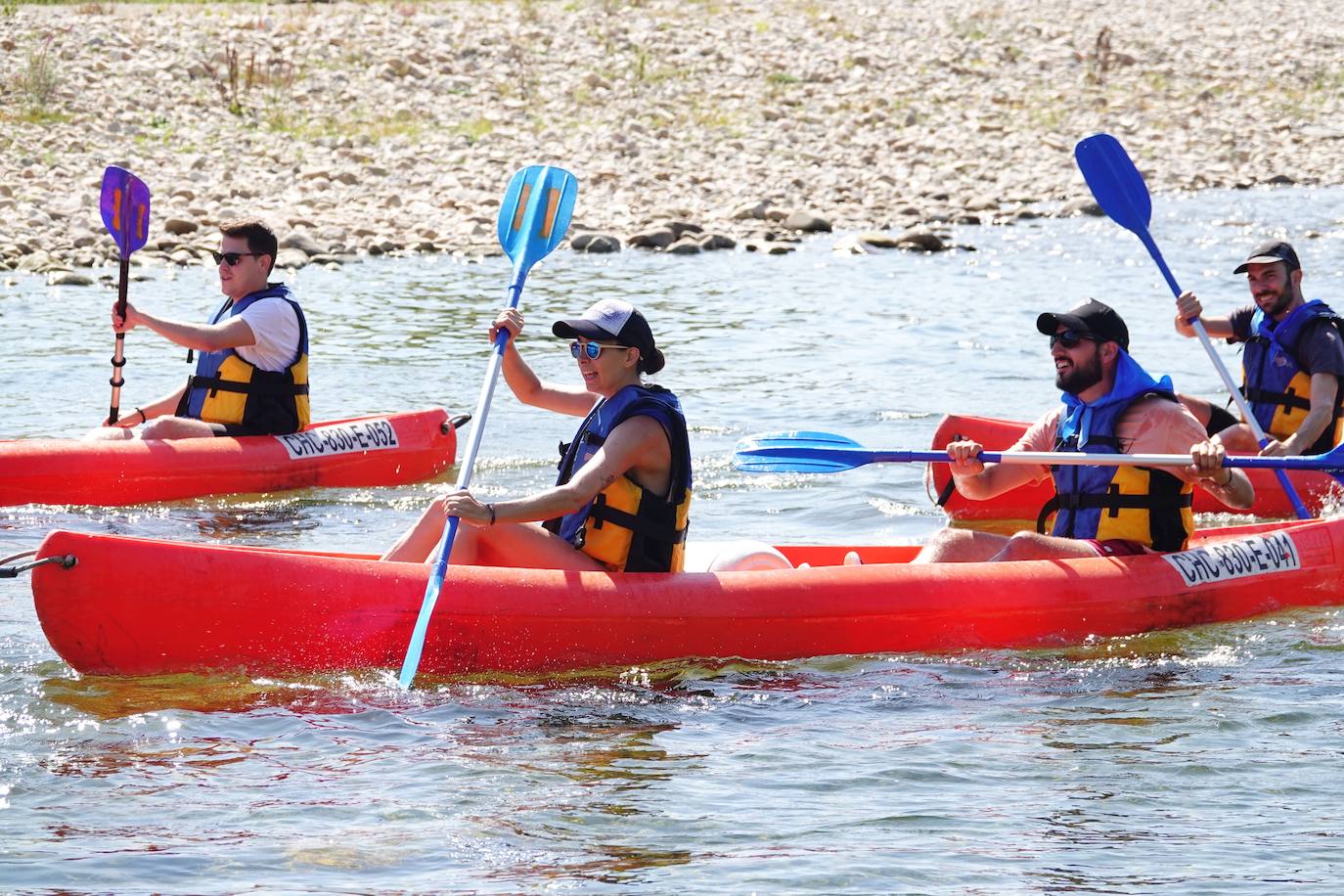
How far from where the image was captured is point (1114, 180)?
7375 millimetres

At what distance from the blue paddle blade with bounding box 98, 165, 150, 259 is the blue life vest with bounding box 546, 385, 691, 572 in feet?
12.1

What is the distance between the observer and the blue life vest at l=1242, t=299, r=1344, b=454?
698 centimetres

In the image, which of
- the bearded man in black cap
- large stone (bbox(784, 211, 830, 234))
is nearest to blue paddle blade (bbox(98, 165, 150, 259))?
the bearded man in black cap

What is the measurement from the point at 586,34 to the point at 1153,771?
16.7m

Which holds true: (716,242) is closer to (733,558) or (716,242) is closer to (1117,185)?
(1117,185)

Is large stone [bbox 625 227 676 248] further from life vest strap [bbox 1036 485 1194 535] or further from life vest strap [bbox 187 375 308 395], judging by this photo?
life vest strap [bbox 1036 485 1194 535]

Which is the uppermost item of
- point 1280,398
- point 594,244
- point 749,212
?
point 749,212

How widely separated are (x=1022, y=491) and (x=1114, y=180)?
1312 mm

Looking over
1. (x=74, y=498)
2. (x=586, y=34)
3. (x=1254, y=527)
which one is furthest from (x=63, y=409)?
(x=586, y=34)

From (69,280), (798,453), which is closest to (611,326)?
(798,453)

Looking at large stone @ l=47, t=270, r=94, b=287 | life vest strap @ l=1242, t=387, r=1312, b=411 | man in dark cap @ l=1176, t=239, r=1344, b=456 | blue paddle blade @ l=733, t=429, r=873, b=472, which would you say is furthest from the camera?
Result: large stone @ l=47, t=270, r=94, b=287

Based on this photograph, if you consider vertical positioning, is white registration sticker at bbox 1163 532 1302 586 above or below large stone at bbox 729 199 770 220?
below

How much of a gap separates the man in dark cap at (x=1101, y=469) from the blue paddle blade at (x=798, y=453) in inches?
15.3

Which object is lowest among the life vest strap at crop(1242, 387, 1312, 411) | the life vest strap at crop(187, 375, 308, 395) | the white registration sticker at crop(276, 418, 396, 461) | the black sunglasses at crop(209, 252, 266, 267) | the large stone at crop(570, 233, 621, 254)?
the white registration sticker at crop(276, 418, 396, 461)
